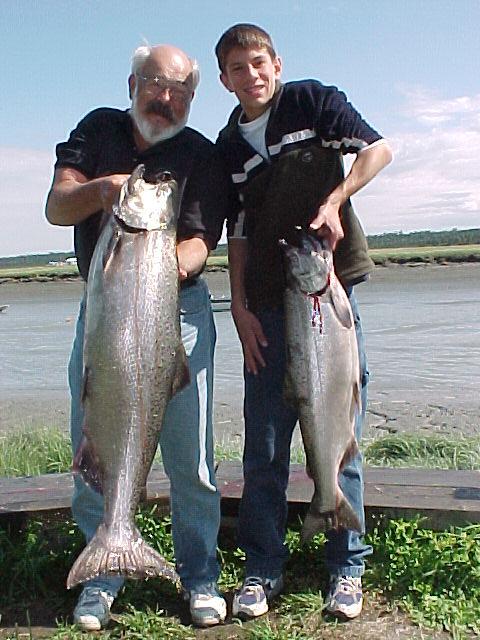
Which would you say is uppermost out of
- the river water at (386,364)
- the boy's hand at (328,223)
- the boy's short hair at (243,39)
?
the boy's short hair at (243,39)

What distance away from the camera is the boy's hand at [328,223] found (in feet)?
13.1

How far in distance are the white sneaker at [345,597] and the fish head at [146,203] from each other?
6.70 feet

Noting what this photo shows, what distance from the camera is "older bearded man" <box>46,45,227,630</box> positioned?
13.1 ft

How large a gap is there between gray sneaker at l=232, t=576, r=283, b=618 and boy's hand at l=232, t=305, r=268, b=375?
1096 millimetres

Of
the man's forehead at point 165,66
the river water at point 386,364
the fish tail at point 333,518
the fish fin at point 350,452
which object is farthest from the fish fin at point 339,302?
the river water at point 386,364

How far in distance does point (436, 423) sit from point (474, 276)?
31.6m

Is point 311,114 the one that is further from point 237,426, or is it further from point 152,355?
point 237,426

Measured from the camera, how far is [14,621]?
4344 millimetres

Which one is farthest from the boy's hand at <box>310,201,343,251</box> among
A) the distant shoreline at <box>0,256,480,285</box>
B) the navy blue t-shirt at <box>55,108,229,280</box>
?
the distant shoreline at <box>0,256,480,285</box>

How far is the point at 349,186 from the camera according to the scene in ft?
13.3

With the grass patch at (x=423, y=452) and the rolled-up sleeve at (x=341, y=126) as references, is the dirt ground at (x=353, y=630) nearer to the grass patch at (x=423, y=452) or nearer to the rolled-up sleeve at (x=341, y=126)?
the grass patch at (x=423, y=452)

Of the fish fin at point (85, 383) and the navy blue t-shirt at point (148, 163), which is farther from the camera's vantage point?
the navy blue t-shirt at point (148, 163)

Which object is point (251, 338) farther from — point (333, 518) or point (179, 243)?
point (333, 518)

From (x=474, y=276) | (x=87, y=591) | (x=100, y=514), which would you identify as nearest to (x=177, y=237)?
(x=100, y=514)
